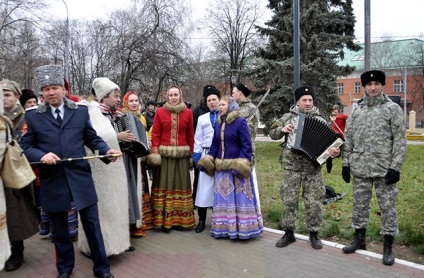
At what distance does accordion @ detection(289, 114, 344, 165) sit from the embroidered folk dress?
72cm

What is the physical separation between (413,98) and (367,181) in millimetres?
52555

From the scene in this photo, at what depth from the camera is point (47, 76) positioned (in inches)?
162

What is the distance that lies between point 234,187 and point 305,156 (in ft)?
3.63

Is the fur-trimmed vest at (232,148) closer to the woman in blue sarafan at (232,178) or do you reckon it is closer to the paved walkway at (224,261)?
the woman in blue sarafan at (232,178)

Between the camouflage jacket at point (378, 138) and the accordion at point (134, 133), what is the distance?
2.87m

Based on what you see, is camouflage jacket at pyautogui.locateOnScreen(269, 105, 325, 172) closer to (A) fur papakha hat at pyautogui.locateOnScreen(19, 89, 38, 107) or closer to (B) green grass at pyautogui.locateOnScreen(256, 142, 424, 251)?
(B) green grass at pyautogui.locateOnScreen(256, 142, 424, 251)

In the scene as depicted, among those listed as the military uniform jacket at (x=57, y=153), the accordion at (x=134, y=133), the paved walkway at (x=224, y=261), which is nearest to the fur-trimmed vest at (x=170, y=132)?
the accordion at (x=134, y=133)

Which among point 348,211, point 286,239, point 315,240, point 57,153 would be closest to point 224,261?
point 286,239

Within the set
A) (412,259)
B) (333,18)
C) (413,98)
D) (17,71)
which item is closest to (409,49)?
(413,98)

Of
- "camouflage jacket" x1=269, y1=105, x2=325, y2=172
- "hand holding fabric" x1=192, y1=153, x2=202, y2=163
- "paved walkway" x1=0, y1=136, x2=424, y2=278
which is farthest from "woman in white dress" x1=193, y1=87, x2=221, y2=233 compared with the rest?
"camouflage jacket" x1=269, y1=105, x2=325, y2=172

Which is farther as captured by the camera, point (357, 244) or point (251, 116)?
point (251, 116)

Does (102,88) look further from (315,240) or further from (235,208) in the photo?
(315,240)

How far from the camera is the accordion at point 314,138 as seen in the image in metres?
5.08

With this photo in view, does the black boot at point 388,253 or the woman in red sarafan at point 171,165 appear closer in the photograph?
the black boot at point 388,253
